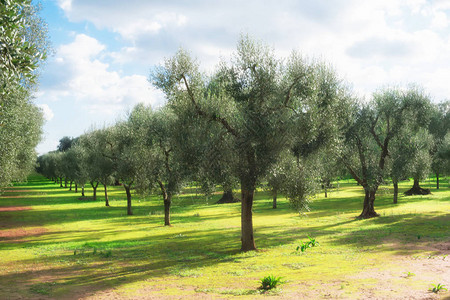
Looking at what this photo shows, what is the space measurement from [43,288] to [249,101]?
1422 centimetres

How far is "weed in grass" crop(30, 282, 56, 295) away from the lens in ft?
48.1

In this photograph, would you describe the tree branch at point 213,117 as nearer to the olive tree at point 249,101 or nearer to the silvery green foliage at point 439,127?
the olive tree at point 249,101

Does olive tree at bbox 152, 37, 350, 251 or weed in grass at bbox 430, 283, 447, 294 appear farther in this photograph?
Result: olive tree at bbox 152, 37, 350, 251

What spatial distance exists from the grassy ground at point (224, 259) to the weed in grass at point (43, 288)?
0.15 feet

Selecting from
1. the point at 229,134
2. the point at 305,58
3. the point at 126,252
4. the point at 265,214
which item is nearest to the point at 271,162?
the point at 229,134

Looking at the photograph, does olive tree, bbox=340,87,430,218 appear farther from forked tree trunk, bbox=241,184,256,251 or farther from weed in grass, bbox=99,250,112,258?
weed in grass, bbox=99,250,112,258

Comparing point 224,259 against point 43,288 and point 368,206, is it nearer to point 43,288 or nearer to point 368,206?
point 43,288

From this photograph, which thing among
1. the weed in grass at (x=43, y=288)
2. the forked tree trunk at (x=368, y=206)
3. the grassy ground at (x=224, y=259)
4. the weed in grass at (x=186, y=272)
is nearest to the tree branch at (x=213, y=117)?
the grassy ground at (x=224, y=259)

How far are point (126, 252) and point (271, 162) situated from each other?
38.6 feet

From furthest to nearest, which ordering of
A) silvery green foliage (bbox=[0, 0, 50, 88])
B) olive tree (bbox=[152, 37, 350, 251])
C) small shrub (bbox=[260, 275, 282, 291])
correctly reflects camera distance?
olive tree (bbox=[152, 37, 350, 251]) < small shrub (bbox=[260, 275, 282, 291]) < silvery green foliage (bbox=[0, 0, 50, 88])

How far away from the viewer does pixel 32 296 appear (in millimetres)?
14117

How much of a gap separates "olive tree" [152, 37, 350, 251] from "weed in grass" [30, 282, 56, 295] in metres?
10.6

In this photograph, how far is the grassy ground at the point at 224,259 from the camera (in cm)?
1398

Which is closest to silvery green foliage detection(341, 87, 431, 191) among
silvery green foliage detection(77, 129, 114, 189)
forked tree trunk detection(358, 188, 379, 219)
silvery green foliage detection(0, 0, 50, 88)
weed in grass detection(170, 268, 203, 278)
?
forked tree trunk detection(358, 188, 379, 219)
